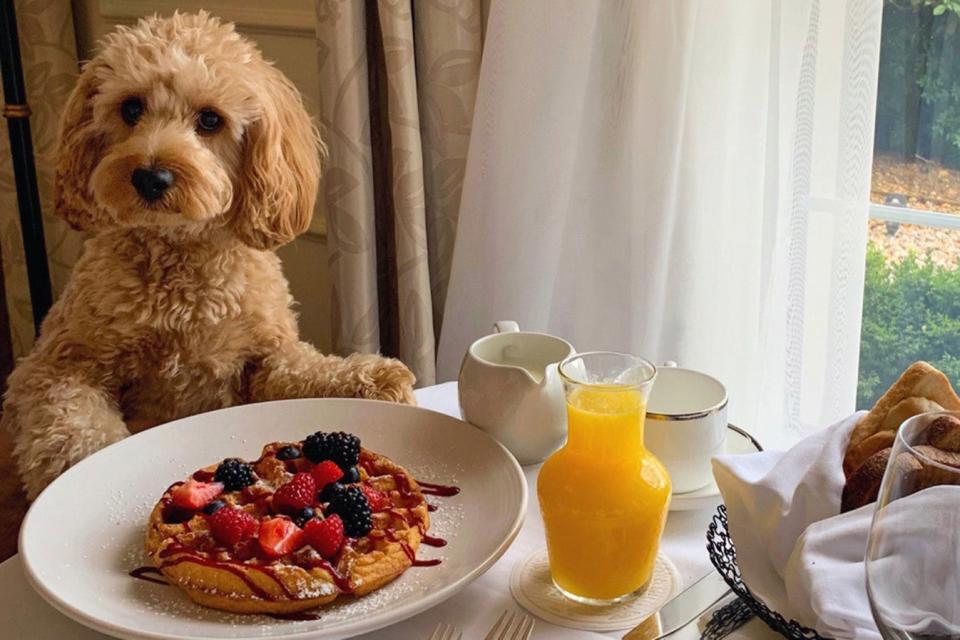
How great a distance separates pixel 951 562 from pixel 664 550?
0.42 m

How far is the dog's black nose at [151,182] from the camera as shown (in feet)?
4.16

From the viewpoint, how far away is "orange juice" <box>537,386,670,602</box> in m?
0.87

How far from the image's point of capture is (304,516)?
927 millimetres

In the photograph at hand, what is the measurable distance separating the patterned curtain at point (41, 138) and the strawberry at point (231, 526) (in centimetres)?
172

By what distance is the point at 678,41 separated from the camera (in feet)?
4.85

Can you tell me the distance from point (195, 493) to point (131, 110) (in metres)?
0.64

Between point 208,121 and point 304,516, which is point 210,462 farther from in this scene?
point 208,121

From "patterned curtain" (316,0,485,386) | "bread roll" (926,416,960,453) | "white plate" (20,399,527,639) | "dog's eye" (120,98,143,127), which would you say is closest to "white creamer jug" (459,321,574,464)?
"white plate" (20,399,527,639)

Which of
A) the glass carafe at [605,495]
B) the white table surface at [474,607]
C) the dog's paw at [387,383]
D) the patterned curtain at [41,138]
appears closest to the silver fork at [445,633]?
the white table surface at [474,607]

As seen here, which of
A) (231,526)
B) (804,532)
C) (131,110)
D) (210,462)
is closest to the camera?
(804,532)

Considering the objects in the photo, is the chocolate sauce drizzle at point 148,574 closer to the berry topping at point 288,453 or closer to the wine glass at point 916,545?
the berry topping at point 288,453

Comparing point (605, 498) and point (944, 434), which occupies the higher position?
point (944, 434)

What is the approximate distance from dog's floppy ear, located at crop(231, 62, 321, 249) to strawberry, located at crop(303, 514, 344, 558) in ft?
1.95

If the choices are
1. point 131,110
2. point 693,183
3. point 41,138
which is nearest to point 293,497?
point 131,110
